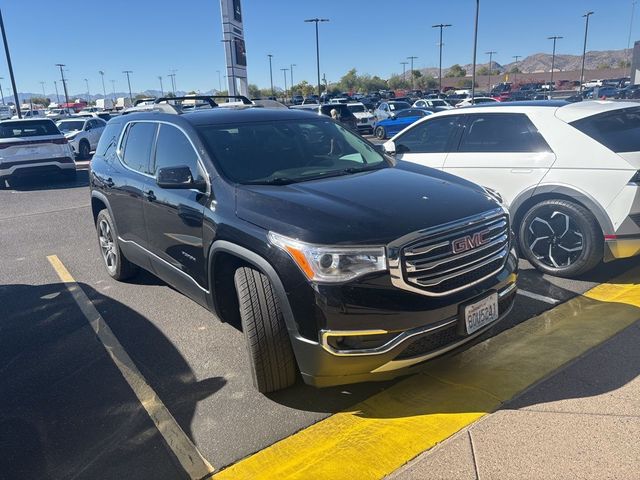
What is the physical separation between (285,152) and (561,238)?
2.91 metres

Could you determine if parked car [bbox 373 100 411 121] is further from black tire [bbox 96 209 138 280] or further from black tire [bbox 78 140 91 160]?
black tire [bbox 96 209 138 280]

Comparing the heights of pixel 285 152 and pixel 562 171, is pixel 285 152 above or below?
above

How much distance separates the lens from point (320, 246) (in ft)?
8.91

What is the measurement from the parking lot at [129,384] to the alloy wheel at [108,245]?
0.18 m

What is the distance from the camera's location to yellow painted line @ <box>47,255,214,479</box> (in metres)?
2.73

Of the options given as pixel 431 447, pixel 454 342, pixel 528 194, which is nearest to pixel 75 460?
pixel 431 447

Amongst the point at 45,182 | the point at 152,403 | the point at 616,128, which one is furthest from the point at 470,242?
the point at 45,182

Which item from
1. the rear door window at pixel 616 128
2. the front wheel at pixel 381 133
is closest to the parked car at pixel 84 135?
the front wheel at pixel 381 133

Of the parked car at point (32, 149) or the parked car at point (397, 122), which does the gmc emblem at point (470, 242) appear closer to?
the parked car at point (32, 149)

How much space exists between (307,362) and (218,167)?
5.07 feet

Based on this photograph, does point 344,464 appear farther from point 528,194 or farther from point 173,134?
point 528,194

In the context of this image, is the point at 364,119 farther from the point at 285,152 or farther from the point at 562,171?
the point at 285,152

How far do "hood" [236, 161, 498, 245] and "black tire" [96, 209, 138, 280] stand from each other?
8.51ft

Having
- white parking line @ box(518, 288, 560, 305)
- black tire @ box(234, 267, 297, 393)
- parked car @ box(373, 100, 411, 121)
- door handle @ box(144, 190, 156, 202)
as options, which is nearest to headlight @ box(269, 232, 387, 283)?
black tire @ box(234, 267, 297, 393)
